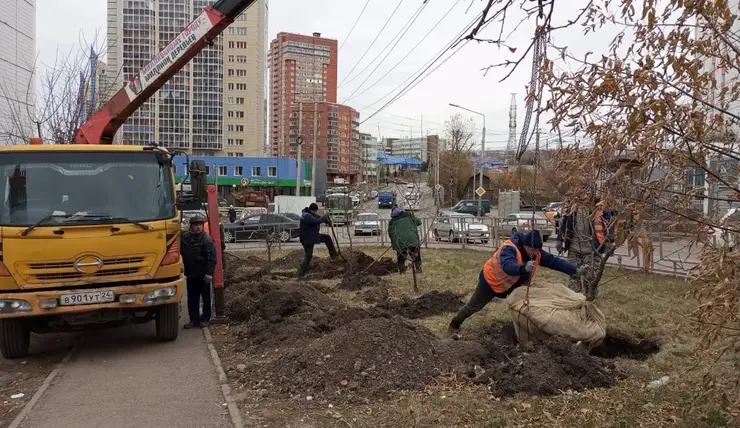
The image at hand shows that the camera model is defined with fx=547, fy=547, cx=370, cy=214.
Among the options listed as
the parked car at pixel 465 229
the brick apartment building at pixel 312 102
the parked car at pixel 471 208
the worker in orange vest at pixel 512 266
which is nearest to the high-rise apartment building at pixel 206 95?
the brick apartment building at pixel 312 102

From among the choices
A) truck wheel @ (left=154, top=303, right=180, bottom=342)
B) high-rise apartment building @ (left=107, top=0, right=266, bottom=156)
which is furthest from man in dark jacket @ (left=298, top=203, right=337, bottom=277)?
high-rise apartment building @ (left=107, top=0, right=266, bottom=156)

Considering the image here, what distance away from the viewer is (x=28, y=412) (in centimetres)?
479

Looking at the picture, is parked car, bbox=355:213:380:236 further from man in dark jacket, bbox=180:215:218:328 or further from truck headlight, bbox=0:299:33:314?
truck headlight, bbox=0:299:33:314

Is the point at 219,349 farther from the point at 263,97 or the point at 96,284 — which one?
the point at 263,97

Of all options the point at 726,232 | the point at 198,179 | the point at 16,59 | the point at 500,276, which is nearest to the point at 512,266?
the point at 500,276

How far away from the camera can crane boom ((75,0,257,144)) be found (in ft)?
29.4

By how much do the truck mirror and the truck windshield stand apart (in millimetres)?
330

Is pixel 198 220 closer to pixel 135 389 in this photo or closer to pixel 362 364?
pixel 135 389

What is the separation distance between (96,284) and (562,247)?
7170 mm

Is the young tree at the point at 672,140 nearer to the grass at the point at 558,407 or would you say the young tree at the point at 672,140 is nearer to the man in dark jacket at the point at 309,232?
the grass at the point at 558,407

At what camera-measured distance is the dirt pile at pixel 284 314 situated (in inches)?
271

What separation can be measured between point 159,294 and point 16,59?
2185cm

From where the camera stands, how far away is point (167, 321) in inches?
276

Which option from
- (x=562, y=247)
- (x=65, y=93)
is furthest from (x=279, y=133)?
(x=562, y=247)
